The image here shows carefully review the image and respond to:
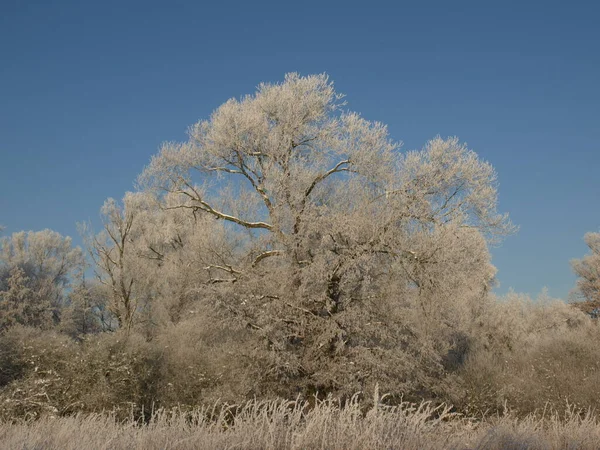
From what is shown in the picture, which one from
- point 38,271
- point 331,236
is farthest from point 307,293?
point 38,271

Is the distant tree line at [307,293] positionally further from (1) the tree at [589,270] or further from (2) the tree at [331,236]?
(1) the tree at [589,270]

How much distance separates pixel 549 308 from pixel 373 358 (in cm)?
2857

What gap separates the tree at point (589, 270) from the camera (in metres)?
40.2

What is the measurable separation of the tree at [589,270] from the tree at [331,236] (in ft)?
87.9

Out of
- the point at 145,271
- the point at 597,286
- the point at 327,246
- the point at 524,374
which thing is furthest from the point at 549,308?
the point at 327,246

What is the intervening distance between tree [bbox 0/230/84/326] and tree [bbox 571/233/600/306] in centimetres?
3414

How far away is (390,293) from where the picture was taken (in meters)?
15.4

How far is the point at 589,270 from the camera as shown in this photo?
1651 inches

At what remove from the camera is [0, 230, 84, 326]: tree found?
3016 cm

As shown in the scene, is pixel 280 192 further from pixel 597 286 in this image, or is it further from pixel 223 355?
pixel 597 286

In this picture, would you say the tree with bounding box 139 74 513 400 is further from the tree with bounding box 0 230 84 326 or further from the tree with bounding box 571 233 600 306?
the tree with bounding box 571 233 600 306

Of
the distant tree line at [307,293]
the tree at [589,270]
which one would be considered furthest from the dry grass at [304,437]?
the tree at [589,270]

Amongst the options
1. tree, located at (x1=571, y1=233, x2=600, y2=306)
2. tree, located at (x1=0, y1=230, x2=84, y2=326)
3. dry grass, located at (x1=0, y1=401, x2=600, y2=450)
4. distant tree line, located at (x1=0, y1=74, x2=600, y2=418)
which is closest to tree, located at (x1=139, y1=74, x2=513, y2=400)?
distant tree line, located at (x1=0, y1=74, x2=600, y2=418)

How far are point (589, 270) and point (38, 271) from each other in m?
38.0
